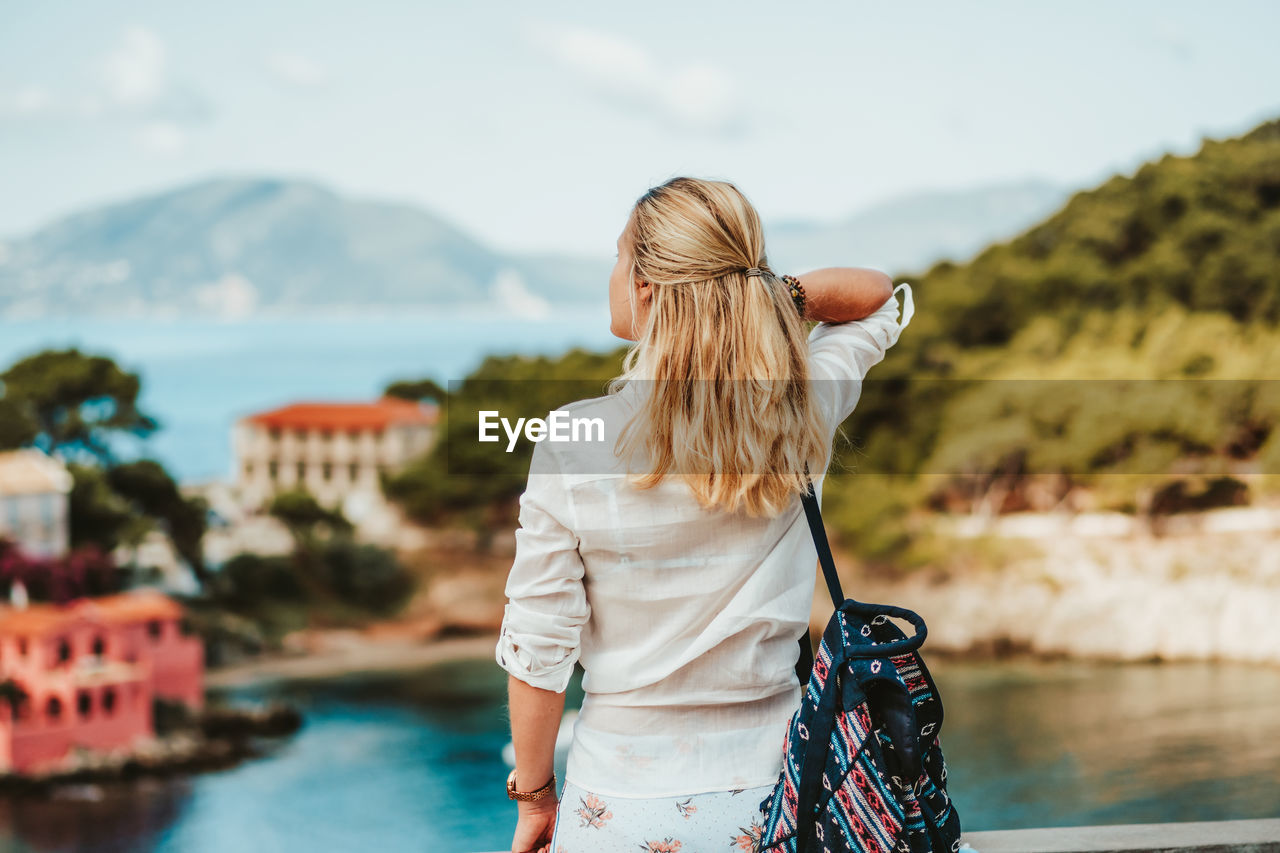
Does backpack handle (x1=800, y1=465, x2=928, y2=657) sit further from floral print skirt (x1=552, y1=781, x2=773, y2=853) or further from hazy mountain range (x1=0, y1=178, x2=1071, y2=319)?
hazy mountain range (x1=0, y1=178, x2=1071, y2=319)

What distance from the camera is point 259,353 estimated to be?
1978 cm

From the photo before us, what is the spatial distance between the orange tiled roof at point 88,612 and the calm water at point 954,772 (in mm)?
1608

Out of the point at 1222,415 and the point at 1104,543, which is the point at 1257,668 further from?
the point at 1222,415

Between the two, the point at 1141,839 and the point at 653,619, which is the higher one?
the point at 653,619

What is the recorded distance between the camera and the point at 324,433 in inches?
538

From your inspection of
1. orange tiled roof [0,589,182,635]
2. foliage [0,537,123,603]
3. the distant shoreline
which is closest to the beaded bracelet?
orange tiled roof [0,589,182,635]

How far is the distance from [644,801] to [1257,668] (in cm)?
1231

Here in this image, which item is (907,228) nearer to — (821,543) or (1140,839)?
(1140,839)

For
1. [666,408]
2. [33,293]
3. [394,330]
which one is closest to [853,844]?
A: [666,408]

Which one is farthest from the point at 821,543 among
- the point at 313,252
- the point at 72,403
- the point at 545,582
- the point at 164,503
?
the point at 313,252

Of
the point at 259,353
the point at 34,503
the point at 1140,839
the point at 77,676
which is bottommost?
the point at 77,676

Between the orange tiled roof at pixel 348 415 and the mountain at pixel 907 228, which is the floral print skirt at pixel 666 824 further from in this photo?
the mountain at pixel 907 228

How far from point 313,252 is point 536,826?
75.1 feet

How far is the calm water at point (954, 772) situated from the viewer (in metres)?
10.2
